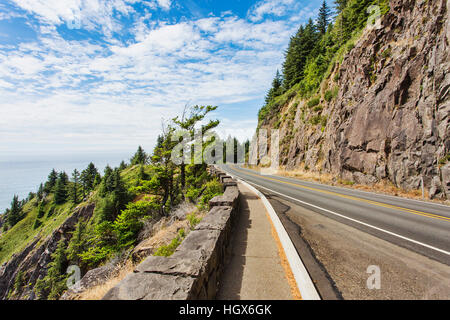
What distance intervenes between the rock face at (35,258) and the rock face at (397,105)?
64140mm

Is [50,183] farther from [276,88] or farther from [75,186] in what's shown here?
[276,88]

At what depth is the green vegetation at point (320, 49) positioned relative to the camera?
23688 mm

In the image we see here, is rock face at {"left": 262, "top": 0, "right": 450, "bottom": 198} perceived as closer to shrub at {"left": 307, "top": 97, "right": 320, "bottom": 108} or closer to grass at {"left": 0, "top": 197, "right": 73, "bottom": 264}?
shrub at {"left": 307, "top": 97, "right": 320, "bottom": 108}

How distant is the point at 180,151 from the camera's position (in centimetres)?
1825

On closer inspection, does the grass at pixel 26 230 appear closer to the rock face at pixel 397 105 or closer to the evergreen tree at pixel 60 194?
the evergreen tree at pixel 60 194

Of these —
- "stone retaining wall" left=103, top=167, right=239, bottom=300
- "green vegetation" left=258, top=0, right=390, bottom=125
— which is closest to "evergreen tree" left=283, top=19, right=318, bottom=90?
"green vegetation" left=258, top=0, right=390, bottom=125

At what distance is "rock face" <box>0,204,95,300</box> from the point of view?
157 ft

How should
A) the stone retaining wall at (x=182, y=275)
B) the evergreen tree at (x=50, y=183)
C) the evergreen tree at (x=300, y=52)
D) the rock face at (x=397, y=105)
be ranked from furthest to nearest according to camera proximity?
the evergreen tree at (x=50, y=183) < the evergreen tree at (x=300, y=52) < the rock face at (x=397, y=105) < the stone retaining wall at (x=182, y=275)

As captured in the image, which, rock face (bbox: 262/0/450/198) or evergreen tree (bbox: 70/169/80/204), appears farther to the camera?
evergreen tree (bbox: 70/169/80/204)

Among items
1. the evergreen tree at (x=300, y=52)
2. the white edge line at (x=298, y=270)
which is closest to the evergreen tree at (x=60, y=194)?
the evergreen tree at (x=300, y=52)

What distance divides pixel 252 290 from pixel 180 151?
16.2 m

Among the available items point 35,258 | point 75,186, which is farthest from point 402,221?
point 75,186

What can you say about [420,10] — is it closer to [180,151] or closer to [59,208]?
[180,151]

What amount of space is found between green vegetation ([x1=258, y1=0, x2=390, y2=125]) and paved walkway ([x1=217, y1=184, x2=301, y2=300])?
20221 millimetres
